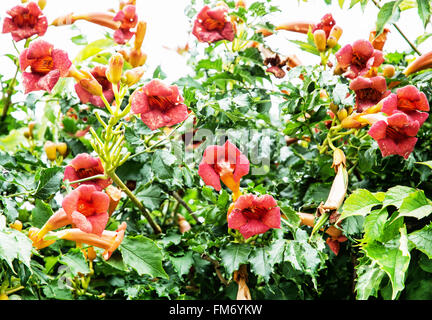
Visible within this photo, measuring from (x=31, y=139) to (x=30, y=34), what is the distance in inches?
25.8

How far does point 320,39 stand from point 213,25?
0.36 m

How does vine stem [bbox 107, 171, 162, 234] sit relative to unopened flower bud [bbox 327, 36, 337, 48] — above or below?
below

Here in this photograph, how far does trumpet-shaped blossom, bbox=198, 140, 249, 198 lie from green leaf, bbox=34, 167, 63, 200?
369 millimetres

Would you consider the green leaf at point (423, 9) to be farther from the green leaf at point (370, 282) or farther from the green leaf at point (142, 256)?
the green leaf at point (142, 256)

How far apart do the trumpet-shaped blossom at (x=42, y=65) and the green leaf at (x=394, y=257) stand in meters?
0.87

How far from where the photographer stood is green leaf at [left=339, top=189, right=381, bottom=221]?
1.02 meters

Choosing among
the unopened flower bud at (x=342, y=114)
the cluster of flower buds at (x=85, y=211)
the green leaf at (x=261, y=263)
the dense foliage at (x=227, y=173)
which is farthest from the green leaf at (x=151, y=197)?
the unopened flower bud at (x=342, y=114)

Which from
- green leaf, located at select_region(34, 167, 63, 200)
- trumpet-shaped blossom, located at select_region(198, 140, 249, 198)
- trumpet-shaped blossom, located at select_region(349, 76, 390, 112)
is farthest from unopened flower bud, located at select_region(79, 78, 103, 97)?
trumpet-shaped blossom, located at select_region(349, 76, 390, 112)

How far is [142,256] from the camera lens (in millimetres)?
1164

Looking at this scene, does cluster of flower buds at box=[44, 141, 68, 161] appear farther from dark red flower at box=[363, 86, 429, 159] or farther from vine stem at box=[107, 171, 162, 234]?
dark red flower at box=[363, 86, 429, 159]

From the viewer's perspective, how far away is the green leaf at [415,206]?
95 centimetres

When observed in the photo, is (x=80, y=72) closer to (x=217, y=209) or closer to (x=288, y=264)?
(x=217, y=209)

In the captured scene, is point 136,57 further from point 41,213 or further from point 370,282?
point 370,282
